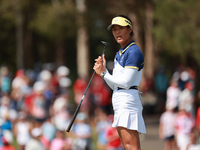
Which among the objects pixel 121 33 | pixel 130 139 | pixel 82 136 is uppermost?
pixel 121 33

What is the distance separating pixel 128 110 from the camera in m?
4.19

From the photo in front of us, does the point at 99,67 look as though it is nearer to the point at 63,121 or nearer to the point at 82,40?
the point at 63,121

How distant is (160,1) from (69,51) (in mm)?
29695

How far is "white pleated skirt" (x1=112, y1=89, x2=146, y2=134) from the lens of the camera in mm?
4156

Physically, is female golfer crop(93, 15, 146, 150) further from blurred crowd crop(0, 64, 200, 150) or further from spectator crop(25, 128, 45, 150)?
spectator crop(25, 128, 45, 150)

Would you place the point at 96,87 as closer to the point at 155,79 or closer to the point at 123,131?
the point at 155,79

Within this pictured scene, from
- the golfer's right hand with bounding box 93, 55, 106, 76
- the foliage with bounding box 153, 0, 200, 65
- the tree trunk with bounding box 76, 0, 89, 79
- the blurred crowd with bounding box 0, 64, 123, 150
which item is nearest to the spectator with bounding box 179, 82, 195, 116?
the foliage with bounding box 153, 0, 200, 65

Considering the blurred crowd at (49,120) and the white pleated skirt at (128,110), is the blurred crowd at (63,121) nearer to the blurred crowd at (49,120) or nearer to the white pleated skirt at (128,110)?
the blurred crowd at (49,120)

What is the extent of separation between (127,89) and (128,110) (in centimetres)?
20

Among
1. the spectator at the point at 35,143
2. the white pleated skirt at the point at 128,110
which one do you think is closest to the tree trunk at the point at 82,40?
the spectator at the point at 35,143

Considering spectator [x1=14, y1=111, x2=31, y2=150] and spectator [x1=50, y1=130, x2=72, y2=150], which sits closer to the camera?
spectator [x1=50, y1=130, x2=72, y2=150]

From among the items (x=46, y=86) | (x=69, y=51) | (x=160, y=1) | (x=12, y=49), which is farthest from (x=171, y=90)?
(x=69, y=51)

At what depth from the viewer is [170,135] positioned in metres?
11.0

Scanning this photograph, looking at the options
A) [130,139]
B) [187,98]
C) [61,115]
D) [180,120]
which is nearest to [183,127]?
[180,120]
